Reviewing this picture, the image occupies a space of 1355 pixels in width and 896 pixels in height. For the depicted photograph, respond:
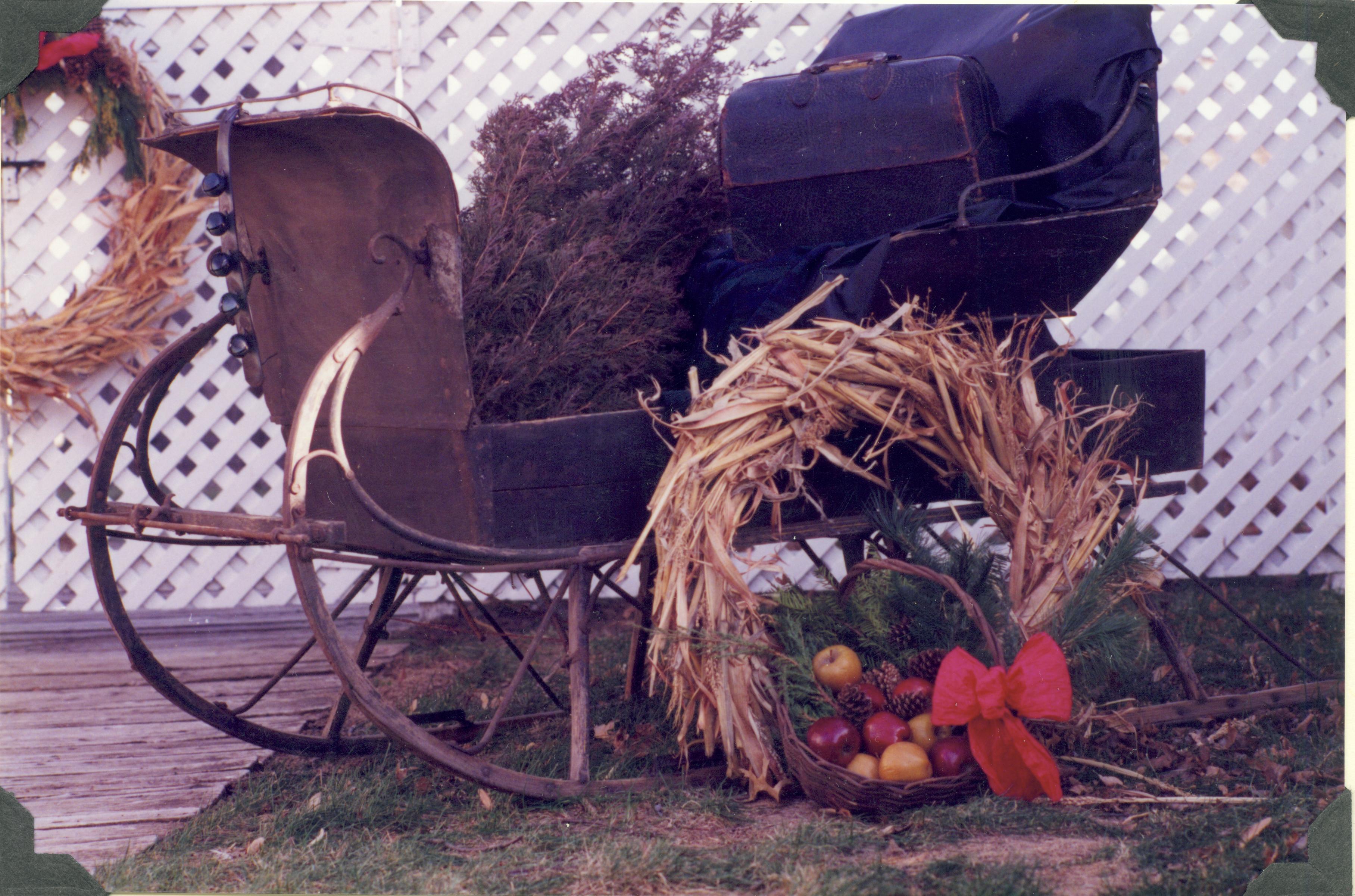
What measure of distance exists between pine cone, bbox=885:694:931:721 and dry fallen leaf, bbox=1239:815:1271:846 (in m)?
0.46

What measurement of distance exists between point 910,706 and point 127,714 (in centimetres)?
176

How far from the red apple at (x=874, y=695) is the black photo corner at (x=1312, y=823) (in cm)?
56

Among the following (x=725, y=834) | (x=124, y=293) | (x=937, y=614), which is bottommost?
(x=725, y=834)

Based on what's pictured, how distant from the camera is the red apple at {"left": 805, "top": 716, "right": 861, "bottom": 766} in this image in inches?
64.9

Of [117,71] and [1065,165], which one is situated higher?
[117,71]

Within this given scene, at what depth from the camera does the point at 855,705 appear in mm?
1714

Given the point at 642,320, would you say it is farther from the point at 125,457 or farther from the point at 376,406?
the point at 125,457

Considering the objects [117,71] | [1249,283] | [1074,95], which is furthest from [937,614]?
[117,71]

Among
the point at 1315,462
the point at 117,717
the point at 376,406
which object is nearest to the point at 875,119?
the point at 376,406

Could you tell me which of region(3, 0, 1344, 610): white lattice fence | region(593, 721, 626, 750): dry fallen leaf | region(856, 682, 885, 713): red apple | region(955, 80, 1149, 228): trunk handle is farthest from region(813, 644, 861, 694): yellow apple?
region(3, 0, 1344, 610): white lattice fence

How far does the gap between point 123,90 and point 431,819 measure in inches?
104

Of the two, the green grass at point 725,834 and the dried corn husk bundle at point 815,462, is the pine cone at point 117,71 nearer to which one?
the green grass at point 725,834

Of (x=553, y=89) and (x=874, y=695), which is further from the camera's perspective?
(x=553, y=89)

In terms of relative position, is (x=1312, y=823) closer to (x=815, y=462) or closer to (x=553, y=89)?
(x=815, y=462)
